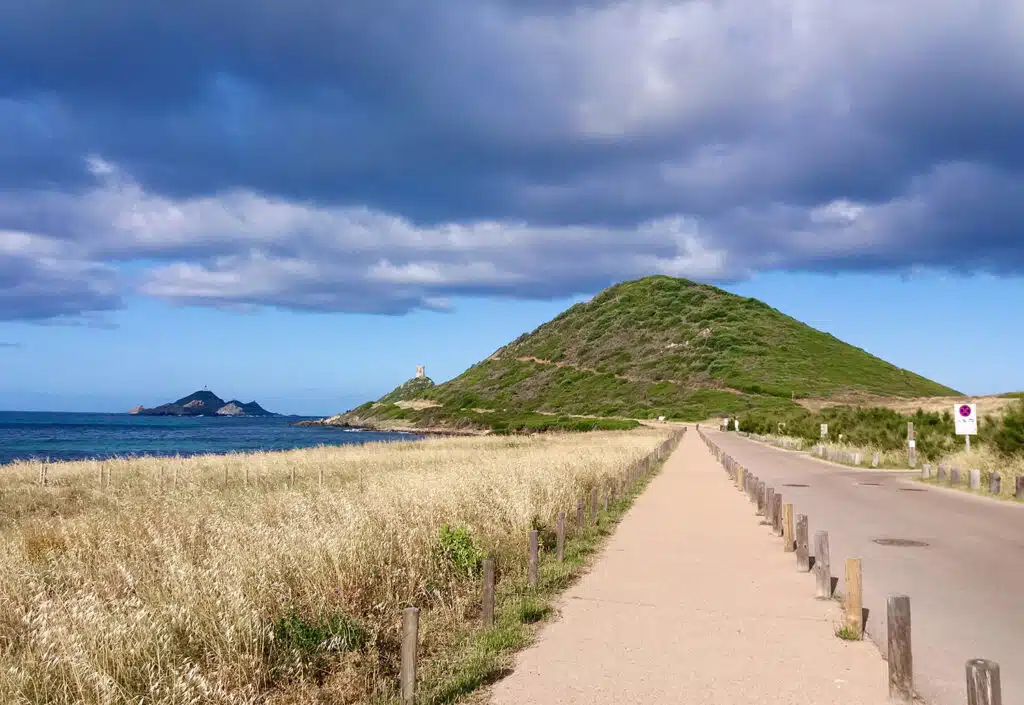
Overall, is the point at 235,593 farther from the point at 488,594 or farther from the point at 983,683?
the point at 983,683

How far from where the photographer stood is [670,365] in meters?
132

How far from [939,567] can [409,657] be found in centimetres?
886

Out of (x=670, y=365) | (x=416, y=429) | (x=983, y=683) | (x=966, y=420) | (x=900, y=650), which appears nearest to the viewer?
(x=983, y=683)

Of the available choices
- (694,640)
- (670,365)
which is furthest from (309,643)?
(670,365)

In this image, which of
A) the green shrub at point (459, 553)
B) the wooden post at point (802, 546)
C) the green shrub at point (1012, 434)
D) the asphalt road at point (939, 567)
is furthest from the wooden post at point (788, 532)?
the green shrub at point (1012, 434)

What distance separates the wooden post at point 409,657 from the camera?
5496 millimetres

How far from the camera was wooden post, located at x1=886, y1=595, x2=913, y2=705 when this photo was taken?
5.79m

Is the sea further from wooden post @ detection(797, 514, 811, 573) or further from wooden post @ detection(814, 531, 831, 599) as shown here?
wooden post @ detection(814, 531, 831, 599)

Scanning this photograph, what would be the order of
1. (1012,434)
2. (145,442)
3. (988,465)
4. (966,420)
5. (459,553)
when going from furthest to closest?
(145,442) < (966,420) < (988,465) < (1012,434) < (459,553)

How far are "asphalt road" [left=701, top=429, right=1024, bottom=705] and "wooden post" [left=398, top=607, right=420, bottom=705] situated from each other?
13.0 feet

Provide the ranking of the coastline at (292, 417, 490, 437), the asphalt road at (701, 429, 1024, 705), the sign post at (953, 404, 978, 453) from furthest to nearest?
the coastline at (292, 417, 490, 437), the sign post at (953, 404, 978, 453), the asphalt road at (701, 429, 1024, 705)

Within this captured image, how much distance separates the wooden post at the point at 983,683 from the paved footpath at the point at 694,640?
1.46 meters

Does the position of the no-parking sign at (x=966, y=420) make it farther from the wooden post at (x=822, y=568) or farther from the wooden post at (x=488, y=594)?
the wooden post at (x=488, y=594)

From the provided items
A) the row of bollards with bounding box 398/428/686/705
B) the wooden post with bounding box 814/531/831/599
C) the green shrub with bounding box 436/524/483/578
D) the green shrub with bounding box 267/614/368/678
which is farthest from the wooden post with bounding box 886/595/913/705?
the green shrub with bounding box 436/524/483/578
